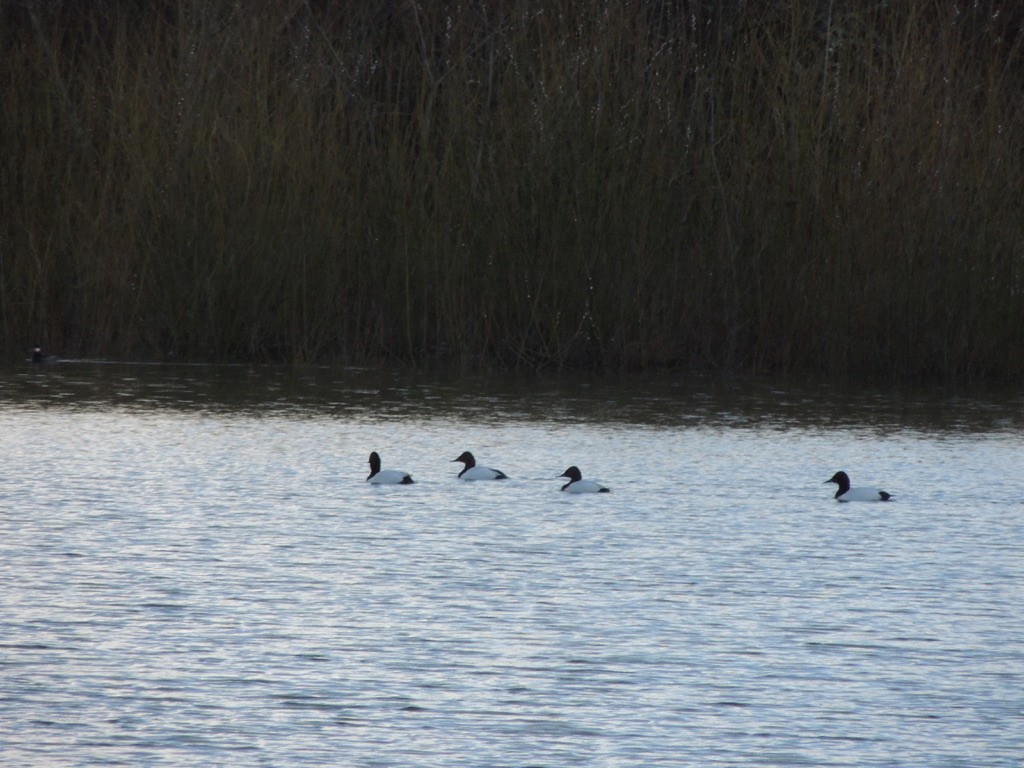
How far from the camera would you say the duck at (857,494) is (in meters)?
11.1

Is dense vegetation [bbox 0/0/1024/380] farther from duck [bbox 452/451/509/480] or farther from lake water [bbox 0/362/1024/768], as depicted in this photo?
duck [bbox 452/451/509/480]

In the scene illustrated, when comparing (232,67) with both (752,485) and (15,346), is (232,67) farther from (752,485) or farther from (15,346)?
(752,485)

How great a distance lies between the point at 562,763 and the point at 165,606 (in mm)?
2619

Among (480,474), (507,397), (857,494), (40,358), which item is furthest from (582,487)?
(40,358)

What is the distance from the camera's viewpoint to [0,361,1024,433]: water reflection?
15.0m

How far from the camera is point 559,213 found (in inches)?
722

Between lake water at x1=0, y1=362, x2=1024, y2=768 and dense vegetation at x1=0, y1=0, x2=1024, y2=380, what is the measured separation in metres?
3.44

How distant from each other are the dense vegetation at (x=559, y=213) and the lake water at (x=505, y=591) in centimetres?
344

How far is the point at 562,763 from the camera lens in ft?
18.7

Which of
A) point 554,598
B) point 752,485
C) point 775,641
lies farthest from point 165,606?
point 752,485

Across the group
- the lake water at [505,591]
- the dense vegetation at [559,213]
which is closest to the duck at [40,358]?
the dense vegetation at [559,213]

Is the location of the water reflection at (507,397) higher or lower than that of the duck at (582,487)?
higher

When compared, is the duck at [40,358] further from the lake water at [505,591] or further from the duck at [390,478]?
the duck at [390,478]

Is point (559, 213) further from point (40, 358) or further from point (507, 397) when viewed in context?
point (40, 358)
